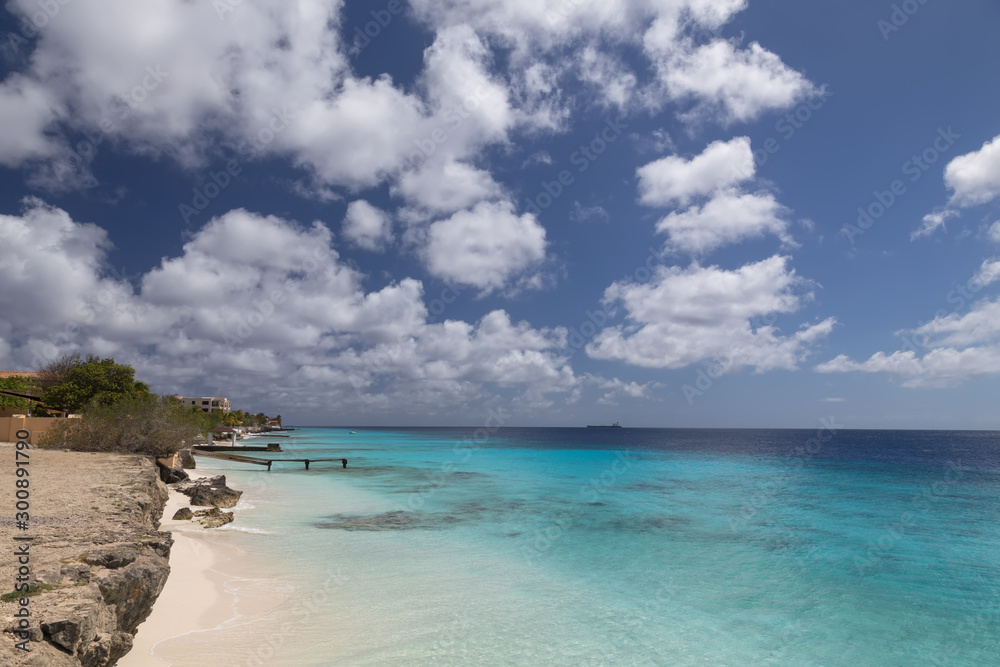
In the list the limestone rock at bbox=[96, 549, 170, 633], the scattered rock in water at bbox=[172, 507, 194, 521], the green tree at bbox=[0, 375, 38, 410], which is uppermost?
the green tree at bbox=[0, 375, 38, 410]

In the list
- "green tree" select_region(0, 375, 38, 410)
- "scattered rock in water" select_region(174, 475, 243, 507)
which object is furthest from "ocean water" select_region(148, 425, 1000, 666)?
"green tree" select_region(0, 375, 38, 410)

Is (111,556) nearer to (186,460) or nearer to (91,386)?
(186,460)

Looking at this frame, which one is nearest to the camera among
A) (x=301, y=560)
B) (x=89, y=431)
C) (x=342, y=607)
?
(x=342, y=607)

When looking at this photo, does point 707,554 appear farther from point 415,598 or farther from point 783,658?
point 415,598

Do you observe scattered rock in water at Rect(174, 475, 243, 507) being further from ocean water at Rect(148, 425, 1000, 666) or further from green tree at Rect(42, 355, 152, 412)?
green tree at Rect(42, 355, 152, 412)

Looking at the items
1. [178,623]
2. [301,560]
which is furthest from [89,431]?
[178,623]

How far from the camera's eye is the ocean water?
9.23 m

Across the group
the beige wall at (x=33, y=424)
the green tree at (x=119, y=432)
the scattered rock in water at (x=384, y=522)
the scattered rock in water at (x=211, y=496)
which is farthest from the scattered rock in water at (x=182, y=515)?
the beige wall at (x=33, y=424)

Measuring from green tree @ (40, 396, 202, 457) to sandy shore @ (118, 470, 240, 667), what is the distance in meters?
14.4

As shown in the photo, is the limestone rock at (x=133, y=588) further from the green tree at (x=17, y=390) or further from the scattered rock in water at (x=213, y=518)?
the green tree at (x=17, y=390)

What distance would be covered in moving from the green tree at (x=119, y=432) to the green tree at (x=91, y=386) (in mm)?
6895

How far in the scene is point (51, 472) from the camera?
55.9 ft

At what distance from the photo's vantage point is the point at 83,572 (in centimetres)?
707

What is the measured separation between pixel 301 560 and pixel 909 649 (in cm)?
1371
